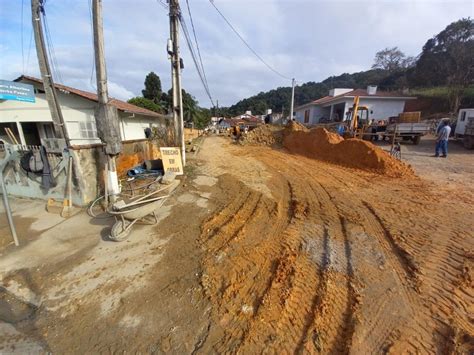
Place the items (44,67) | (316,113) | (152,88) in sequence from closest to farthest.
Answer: (44,67)
(316,113)
(152,88)

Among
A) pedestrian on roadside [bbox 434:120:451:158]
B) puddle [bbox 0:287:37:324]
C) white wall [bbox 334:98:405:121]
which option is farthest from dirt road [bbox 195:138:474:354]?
white wall [bbox 334:98:405:121]

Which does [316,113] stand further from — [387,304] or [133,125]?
[387,304]

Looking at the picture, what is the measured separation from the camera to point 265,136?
59.3 ft

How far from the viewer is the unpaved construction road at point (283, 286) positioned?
86.6 inches

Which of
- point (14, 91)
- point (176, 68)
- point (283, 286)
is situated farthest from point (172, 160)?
point (283, 286)

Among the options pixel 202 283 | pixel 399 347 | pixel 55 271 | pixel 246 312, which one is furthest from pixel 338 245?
pixel 55 271

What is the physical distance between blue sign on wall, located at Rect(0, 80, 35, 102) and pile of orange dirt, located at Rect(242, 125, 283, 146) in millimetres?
13495

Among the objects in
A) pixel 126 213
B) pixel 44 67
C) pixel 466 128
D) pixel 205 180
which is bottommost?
pixel 205 180

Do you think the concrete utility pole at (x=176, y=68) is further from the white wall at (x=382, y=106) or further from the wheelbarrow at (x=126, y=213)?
the white wall at (x=382, y=106)

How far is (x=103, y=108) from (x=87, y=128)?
9.48 m

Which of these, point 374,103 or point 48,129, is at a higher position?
point 374,103

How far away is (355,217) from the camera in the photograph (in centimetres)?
473

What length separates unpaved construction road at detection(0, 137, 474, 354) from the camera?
2.20 metres

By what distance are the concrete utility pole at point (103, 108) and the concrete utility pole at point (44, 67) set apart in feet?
3.63
